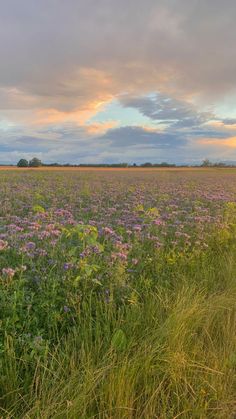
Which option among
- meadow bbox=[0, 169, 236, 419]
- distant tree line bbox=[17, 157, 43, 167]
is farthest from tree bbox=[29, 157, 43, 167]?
meadow bbox=[0, 169, 236, 419]

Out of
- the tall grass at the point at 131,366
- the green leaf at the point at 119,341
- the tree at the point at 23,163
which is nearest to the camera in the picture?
the tall grass at the point at 131,366

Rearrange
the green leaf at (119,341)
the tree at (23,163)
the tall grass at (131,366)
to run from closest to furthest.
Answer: the tall grass at (131,366) < the green leaf at (119,341) < the tree at (23,163)

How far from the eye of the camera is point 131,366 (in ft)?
8.45

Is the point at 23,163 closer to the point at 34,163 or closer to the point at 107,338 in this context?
the point at 34,163

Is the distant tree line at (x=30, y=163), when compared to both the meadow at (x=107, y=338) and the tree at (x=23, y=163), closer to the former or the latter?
the tree at (x=23, y=163)

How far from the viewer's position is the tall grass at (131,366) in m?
2.29

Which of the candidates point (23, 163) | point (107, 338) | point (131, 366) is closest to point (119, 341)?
point (107, 338)

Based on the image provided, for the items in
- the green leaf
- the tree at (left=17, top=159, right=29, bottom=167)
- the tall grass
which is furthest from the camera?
the tree at (left=17, top=159, right=29, bottom=167)

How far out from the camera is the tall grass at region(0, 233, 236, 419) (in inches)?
90.3

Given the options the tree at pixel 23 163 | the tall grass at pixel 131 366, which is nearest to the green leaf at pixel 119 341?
the tall grass at pixel 131 366

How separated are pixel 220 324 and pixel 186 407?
3.99 feet

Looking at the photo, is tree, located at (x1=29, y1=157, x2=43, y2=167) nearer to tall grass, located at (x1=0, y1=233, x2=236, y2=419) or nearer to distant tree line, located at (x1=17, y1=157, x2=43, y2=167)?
distant tree line, located at (x1=17, y1=157, x2=43, y2=167)

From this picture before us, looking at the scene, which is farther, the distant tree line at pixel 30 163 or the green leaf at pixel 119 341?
the distant tree line at pixel 30 163

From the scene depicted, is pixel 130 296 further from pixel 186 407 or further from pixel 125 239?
pixel 125 239
